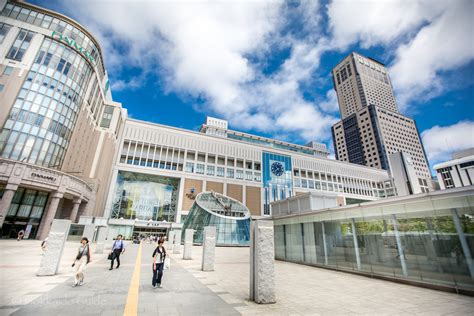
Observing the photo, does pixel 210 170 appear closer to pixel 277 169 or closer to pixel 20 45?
pixel 277 169

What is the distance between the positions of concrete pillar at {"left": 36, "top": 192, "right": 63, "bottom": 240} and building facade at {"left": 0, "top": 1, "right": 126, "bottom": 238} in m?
0.12

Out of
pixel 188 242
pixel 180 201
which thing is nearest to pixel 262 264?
pixel 188 242

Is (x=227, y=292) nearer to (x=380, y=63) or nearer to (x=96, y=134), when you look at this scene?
(x=96, y=134)

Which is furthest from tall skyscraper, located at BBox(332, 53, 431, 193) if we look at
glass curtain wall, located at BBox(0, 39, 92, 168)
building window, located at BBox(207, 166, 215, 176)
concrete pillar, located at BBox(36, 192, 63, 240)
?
concrete pillar, located at BBox(36, 192, 63, 240)

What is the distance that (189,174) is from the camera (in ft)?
200

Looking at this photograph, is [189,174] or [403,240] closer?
[403,240]

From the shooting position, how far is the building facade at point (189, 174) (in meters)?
57.0

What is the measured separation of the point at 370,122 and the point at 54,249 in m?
126

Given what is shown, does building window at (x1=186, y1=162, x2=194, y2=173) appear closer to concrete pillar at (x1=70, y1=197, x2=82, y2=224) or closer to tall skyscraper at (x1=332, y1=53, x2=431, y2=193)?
concrete pillar at (x1=70, y1=197, x2=82, y2=224)

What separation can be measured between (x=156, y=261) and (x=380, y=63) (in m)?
175

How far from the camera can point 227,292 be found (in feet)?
23.0

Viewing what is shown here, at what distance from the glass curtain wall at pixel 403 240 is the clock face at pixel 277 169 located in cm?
5653

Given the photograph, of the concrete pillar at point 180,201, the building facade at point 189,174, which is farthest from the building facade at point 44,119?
the concrete pillar at point 180,201

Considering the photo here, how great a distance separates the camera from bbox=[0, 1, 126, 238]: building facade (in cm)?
3122
